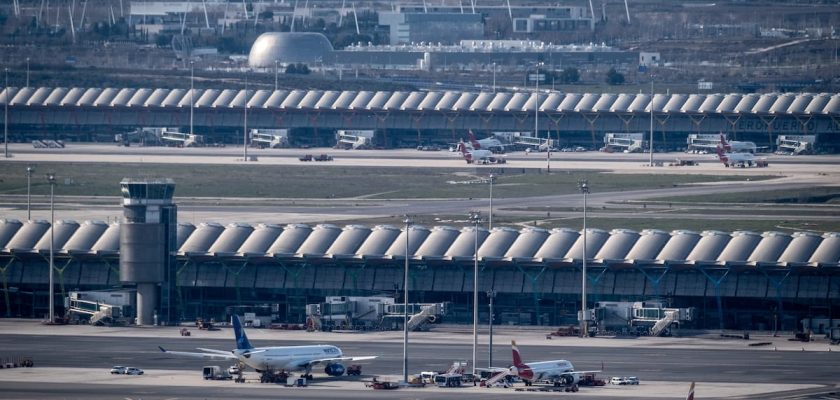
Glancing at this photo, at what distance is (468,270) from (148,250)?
1943 cm

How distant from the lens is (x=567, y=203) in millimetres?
149750

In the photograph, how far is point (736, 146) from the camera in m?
196

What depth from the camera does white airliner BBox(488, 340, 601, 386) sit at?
3211 inches

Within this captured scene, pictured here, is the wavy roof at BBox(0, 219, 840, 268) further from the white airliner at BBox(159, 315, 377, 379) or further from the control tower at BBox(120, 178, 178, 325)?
the white airliner at BBox(159, 315, 377, 379)

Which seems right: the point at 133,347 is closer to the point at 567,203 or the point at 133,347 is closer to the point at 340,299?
the point at 340,299

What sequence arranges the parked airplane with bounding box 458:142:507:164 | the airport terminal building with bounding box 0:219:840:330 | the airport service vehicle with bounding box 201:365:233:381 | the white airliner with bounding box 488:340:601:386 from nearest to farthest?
1. the white airliner with bounding box 488:340:601:386
2. the airport service vehicle with bounding box 201:365:233:381
3. the airport terminal building with bounding box 0:219:840:330
4. the parked airplane with bounding box 458:142:507:164

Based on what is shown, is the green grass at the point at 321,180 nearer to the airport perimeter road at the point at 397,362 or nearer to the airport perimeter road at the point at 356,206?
the airport perimeter road at the point at 356,206

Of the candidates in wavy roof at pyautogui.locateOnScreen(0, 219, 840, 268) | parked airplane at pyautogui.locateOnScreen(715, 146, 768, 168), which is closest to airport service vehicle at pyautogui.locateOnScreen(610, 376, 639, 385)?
wavy roof at pyautogui.locateOnScreen(0, 219, 840, 268)

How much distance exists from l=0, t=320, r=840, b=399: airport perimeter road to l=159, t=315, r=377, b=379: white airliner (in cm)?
93

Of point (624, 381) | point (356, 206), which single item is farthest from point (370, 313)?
point (356, 206)

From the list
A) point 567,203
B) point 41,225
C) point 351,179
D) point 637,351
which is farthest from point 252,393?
point 351,179

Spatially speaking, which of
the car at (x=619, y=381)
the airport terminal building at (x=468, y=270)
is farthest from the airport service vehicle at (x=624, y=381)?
the airport terminal building at (x=468, y=270)

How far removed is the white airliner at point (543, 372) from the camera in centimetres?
8156

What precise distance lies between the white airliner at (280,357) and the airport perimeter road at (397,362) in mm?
931
